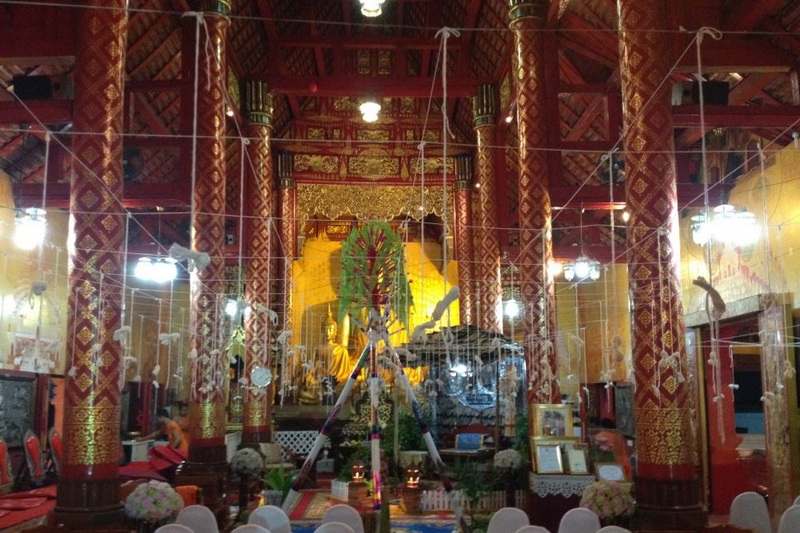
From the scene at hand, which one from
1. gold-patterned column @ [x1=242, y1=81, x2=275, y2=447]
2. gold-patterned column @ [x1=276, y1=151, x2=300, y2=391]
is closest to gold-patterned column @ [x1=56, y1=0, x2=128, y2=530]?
gold-patterned column @ [x1=242, y1=81, x2=275, y2=447]

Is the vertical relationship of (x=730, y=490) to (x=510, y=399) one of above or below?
below

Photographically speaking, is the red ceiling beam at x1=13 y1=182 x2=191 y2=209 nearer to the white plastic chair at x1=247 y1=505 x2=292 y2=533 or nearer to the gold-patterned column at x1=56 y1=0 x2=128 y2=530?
the gold-patterned column at x1=56 y1=0 x2=128 y2=530

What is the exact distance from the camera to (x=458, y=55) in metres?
18.3

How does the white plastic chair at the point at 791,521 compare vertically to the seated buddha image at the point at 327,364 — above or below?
below

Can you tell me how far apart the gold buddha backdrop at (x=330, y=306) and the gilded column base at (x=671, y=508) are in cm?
1224

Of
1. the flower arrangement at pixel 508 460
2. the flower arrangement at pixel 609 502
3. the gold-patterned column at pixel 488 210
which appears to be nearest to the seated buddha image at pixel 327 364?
the gold-patterned column at pixel 488 210

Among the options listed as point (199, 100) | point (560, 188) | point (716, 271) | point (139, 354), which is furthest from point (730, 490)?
point (139, 354)

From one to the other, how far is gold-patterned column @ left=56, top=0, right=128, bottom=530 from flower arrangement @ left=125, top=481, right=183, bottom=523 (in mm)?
461

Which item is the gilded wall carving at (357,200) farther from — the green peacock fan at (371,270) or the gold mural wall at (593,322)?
the green peacock fan at (371,270)

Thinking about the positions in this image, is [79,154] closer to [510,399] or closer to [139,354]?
[510,399]

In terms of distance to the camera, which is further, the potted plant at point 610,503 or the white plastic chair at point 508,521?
the potted plant at point 610,503

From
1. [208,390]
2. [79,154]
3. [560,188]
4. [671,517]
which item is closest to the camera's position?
[671,517]

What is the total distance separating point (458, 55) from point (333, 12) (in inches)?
149

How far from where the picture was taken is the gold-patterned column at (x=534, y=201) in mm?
11328
